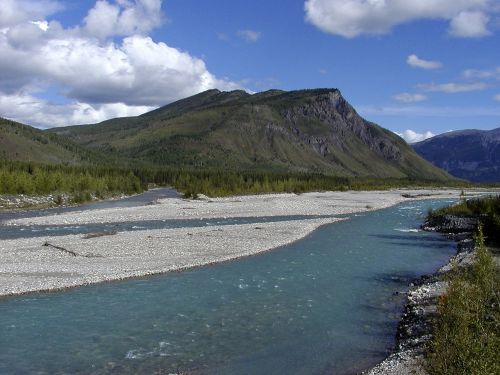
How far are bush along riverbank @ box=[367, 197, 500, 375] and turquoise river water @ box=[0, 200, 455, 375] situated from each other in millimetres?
931

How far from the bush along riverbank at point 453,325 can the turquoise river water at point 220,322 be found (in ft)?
3.05

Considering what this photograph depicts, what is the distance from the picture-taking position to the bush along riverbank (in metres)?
10.4

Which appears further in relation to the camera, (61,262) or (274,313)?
(61,262)

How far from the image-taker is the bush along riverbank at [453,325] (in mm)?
10352

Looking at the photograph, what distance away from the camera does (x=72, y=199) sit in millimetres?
91688

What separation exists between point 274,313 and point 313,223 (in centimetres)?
3780

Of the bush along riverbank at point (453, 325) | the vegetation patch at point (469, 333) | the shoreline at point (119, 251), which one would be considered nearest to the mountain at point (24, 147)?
the shoreline at point (119, 251)

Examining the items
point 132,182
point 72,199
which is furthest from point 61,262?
point 132,182

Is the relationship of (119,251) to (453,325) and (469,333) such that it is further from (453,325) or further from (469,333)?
(469,333)

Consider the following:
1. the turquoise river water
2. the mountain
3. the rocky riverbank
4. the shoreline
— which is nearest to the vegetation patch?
the rocky riverbank

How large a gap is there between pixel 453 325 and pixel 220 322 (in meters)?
10.2

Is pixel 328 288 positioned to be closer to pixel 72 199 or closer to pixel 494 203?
pixel 494 203

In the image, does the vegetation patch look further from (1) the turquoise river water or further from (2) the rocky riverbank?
(1) the turquoise river water

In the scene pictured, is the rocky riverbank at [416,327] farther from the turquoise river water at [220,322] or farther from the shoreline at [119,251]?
the shoreline at [119,251]
